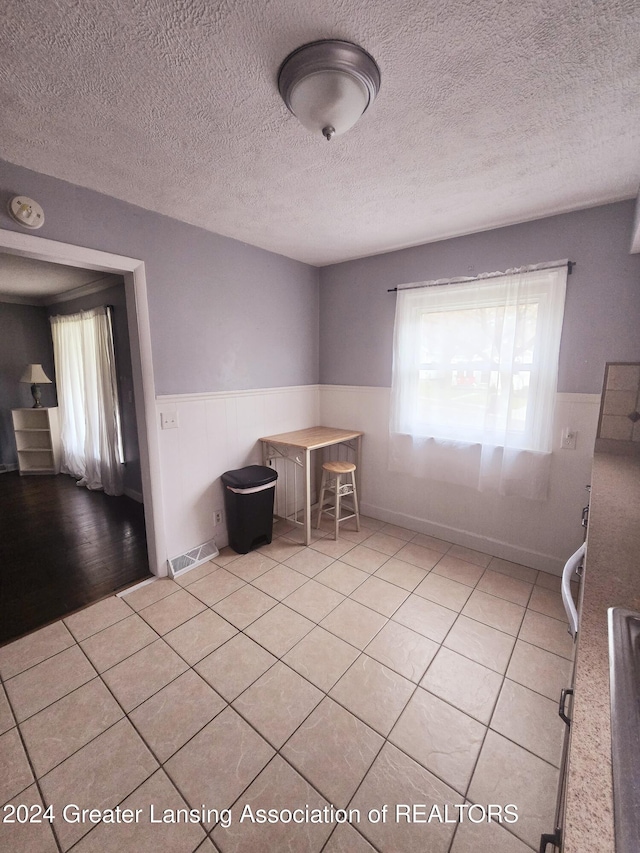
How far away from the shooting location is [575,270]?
2092 millimetres

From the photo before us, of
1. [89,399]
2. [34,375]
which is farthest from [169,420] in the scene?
[34,375]

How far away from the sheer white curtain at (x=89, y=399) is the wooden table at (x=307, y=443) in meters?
1.85

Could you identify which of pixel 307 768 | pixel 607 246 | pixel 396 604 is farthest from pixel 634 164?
pixel 307 768

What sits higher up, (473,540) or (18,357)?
(18,357)

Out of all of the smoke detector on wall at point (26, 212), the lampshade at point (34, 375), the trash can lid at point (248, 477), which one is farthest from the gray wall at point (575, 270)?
the lampshade at point (34, 375)

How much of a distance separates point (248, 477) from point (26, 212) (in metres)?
1.89

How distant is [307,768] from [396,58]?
2376 mm

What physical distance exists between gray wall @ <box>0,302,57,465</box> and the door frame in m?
3.83

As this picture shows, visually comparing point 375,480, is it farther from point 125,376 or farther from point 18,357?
point 18,357

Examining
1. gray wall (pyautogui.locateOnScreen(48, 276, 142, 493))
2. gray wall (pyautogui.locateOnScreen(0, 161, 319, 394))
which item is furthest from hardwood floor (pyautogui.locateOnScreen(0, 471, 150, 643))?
gray wall (pyautogui.locateOnScreen(0, 161, 319, 394))

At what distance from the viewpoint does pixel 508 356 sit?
2320 millimetres

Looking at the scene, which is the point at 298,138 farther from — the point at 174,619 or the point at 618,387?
the point at 174,619

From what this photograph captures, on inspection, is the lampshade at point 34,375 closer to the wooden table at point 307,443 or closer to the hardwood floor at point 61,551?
the hardwood floor at point 61,551

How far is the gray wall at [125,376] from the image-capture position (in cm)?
→ 346
